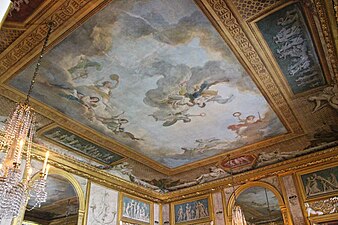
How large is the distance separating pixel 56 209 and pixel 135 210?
4627mm

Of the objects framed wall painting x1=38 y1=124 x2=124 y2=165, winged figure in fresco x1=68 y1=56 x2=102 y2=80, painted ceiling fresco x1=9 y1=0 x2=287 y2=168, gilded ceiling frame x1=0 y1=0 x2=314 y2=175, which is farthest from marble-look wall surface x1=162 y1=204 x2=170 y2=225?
winged figure in fresco x1=68 y1=56 x2=102 y2=80

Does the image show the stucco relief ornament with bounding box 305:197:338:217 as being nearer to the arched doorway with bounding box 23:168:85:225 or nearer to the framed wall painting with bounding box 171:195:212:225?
the framed wall painting with bounding box 171:195:212:225

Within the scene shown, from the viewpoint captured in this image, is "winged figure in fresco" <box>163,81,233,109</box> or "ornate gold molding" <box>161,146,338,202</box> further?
"ornate gold molding" <box>161,146,338,202</box>

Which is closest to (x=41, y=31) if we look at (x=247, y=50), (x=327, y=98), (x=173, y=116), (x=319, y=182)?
(x=173, y=116)

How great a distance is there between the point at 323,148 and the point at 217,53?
6164 millimetres

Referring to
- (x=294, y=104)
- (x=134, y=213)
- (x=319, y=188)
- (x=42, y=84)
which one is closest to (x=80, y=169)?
(x=134, y=213)

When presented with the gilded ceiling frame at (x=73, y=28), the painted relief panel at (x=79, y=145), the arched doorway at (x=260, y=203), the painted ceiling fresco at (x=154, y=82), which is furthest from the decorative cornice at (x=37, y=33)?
the arched doorway at (x=260, y=203)

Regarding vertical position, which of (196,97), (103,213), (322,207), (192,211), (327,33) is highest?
(196,97)

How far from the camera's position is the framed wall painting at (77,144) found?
8.95m

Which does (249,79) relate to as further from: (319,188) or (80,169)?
(80,169)

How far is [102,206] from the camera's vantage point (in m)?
10.5

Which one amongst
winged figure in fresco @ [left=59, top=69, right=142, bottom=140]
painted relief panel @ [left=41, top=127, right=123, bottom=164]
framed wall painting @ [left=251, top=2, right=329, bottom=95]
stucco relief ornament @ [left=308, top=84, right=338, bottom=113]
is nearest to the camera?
framed wall painting @ [left=251, top=2, right=329, bottom=95]

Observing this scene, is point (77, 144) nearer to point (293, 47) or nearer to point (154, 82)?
point (154, 82)

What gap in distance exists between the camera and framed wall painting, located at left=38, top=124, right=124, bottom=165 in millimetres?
8953
